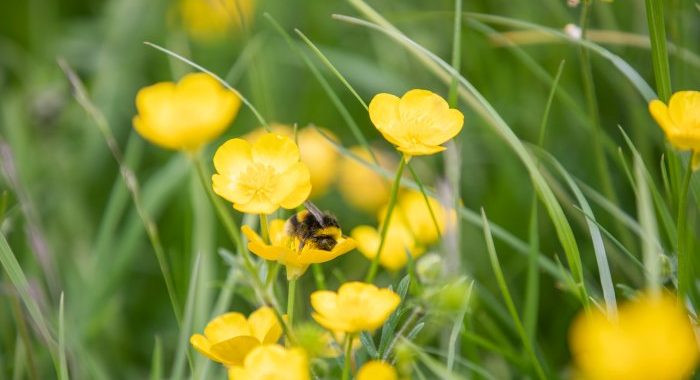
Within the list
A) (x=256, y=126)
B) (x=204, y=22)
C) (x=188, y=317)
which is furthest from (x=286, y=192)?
(x=204, y=22)

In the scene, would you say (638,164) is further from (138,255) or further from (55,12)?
(55,12)

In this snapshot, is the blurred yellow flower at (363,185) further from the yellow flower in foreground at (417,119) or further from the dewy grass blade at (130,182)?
the yellow flower in foreground at (417,119)

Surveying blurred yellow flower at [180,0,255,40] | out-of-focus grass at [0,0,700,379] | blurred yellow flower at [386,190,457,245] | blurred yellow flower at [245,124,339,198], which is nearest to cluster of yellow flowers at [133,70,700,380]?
out-of-focus grass at [0,0,700,379]

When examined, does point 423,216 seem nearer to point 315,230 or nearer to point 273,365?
point 315,230

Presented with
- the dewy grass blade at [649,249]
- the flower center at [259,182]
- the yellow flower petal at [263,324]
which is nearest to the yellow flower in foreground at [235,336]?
the yellow flower petal at [263,324]

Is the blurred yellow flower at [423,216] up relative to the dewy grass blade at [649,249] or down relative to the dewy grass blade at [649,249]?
down

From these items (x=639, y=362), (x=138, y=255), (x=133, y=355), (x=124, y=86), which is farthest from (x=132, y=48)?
(x=639, y=362)
